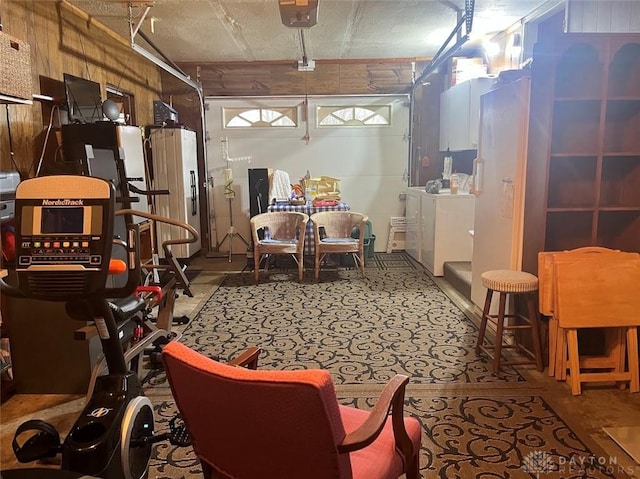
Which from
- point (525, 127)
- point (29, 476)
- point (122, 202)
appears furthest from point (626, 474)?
point (122, 202)

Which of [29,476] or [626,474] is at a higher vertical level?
[29,476]

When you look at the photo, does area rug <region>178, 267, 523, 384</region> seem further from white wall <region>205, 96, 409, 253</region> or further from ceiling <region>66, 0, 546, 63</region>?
ceiling <region>66, 0, 546, 63</region>

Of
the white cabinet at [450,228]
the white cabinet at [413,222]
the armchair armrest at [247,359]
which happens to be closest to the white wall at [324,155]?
the white cabinet at [413,222]

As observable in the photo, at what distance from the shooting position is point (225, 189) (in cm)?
680

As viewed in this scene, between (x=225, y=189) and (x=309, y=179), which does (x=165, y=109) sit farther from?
(x=309, y=179)

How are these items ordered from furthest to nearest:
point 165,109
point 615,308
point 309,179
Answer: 1. point 309,179
2. point 165,109
3. point 615,308

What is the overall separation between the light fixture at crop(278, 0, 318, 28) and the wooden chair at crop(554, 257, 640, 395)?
219 cm

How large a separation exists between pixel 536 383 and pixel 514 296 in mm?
699

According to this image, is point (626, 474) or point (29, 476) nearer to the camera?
point (29, 476)

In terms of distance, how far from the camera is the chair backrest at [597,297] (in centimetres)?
272

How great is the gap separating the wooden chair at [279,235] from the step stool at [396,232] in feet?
5.94

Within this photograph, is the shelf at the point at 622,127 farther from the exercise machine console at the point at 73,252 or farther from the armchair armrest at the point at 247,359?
the exercise machine console at the point at 73,252

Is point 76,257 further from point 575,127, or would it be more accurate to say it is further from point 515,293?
point 575,127

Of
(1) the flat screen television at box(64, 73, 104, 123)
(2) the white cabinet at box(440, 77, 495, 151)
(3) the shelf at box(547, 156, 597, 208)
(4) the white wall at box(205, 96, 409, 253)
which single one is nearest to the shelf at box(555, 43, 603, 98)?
(3) the shelf at box(547, 156, 597, 208)
